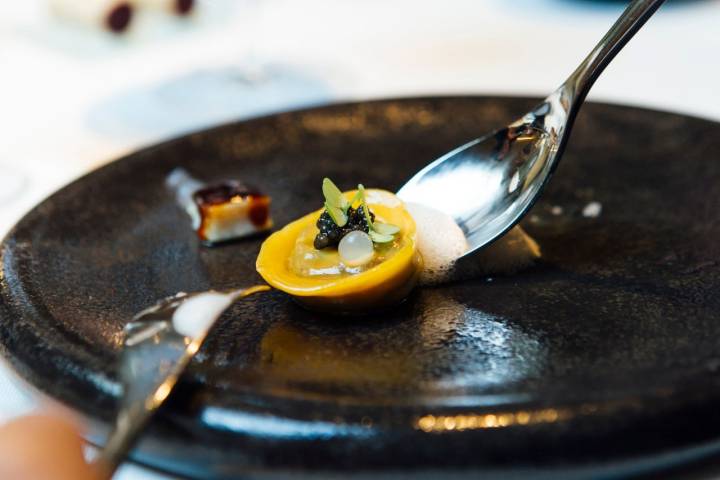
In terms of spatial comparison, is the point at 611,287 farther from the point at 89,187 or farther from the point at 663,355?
the point at 89,187

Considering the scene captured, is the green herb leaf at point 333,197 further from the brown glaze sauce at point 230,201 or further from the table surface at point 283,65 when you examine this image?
the table surface at point 283,65

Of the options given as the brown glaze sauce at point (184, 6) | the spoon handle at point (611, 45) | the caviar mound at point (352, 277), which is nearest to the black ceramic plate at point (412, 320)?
the caviar mound at point (352, 277)

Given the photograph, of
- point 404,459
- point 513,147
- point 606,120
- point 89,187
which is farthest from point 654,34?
point 404,459

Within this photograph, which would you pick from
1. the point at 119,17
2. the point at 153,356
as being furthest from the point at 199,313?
the point at 119,17

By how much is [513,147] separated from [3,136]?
1007 millimetres

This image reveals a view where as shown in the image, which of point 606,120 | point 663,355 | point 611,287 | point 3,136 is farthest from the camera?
point 3,136

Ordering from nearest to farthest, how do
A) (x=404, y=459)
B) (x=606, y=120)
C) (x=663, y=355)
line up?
(x=404, y=459) < (x=663, y=355) < (x=606, y=120)

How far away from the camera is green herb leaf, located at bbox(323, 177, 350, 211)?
0.81 metres

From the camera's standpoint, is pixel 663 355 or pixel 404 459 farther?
pixel 663 355

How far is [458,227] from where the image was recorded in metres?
0.92

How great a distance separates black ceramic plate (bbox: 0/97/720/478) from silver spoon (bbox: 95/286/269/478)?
0.07 feet

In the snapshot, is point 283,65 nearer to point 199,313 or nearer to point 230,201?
point 230,201

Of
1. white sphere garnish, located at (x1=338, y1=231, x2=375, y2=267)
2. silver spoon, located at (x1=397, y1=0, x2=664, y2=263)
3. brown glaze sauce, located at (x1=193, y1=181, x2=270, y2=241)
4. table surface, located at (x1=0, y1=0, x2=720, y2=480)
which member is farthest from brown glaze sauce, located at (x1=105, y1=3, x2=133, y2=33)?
white sphere garnish, located at (x1=338, y1=231, x2=375, y2=267)

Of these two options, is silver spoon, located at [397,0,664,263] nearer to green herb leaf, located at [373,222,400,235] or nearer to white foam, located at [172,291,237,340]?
green herb leaf, located at [373,222,400,235]
